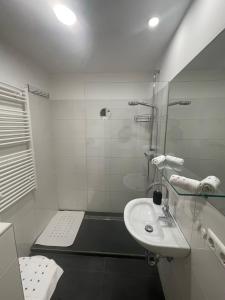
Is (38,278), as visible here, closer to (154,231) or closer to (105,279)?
(105,279)

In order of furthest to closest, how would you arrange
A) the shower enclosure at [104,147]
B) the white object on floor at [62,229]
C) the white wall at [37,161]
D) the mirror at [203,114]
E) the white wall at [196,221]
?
1. the shower enclosure at [104,147]
2. the white object on floor at [62,229]
3. the white wall at [37,161]
4. the mirror at [203,114]
5. the white wall at [196,221]

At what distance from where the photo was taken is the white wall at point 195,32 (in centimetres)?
73

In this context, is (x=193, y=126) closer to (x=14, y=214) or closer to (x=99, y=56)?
(x=99, y=56)

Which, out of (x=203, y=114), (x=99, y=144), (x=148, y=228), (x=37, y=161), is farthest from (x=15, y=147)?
(x=203, y=114)

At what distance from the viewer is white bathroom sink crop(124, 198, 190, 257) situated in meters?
0.90

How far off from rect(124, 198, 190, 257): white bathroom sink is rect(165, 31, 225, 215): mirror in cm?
42

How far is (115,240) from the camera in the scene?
1.91 meters

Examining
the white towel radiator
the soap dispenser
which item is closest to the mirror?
the soap dispenser

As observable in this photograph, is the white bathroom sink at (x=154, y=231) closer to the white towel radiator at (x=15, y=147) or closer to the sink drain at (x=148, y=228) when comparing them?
the sink drain at (x=148, y=228)

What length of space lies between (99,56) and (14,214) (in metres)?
1.93

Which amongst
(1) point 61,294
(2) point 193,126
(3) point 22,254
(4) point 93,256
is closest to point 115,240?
(4) point 93,256

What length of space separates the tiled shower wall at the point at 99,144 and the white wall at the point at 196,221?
0.96 meters

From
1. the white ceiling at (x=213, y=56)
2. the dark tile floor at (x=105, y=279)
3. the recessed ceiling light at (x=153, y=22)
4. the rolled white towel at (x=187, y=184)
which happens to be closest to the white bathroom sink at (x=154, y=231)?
the rolled white towel at (x=187, y=184)

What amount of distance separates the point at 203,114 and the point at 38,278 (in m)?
1.70
